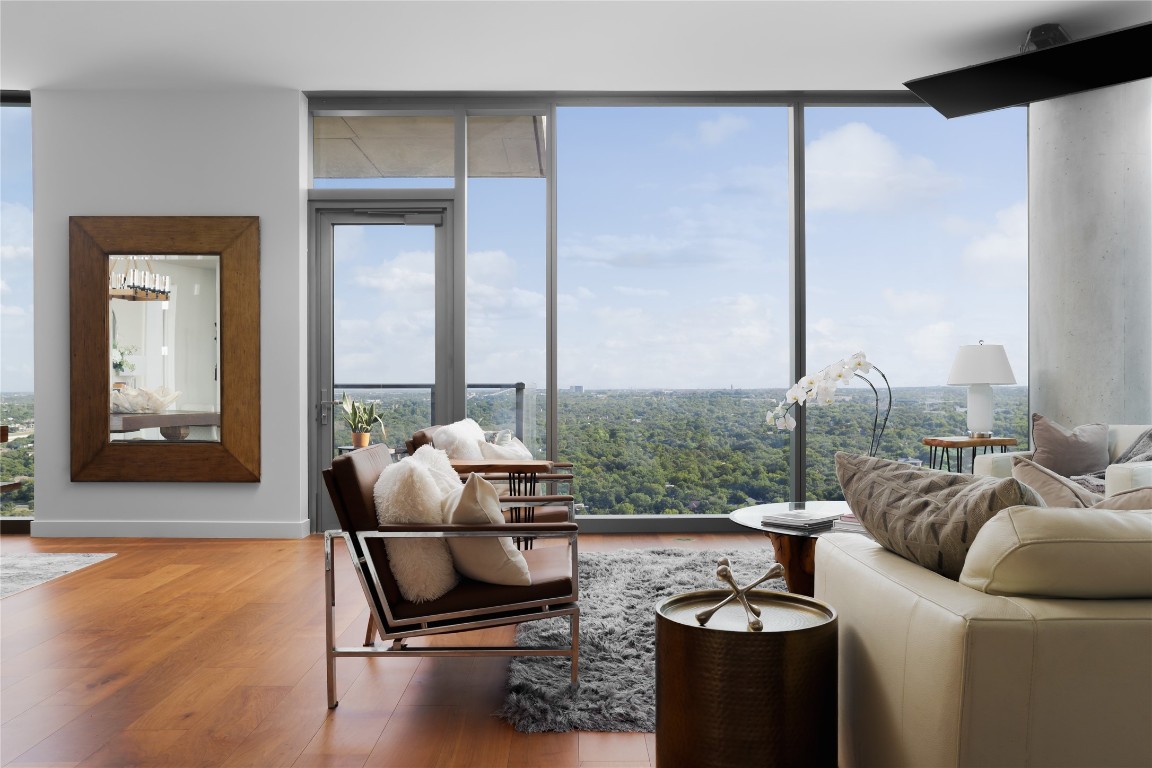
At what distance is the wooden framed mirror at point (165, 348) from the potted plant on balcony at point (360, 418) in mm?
611

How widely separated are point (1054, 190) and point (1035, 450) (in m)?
1.74

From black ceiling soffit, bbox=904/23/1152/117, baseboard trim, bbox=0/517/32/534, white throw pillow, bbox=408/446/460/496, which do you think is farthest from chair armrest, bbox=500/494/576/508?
baseboard trim, bbox=0/517/32/534

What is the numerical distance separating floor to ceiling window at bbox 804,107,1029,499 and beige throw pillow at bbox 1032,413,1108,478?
3.92 feet

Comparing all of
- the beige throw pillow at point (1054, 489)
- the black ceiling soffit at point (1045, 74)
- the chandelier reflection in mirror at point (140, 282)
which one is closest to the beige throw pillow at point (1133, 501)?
the beige throw pillow at point (1054, 489)

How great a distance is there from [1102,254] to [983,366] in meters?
0.94

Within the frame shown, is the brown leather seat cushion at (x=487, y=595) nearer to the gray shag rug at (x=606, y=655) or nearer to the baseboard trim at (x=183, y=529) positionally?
the gray shag rug at (x=606, y=655)

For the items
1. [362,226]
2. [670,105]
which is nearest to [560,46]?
[670,105]

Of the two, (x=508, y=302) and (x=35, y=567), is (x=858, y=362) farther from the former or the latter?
(x=35, y=567)

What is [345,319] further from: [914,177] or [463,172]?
[914,177]

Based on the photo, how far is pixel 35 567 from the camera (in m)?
4.47

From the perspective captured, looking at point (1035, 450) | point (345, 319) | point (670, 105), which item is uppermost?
point (670, 105)

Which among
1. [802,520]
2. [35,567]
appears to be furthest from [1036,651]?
[35,567]

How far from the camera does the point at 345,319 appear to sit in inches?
223

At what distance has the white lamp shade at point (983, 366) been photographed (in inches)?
195
